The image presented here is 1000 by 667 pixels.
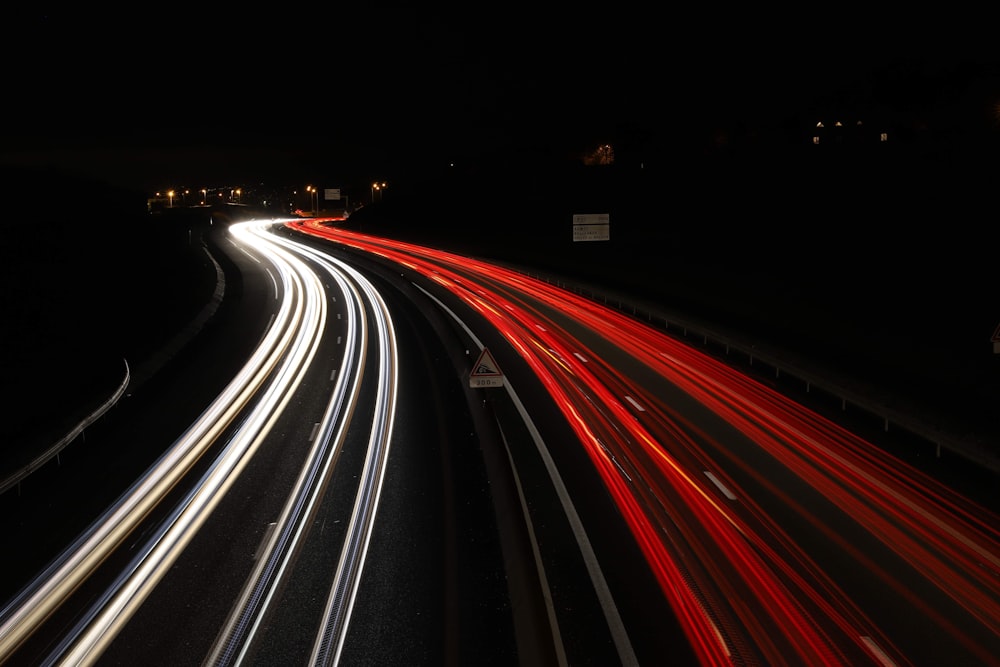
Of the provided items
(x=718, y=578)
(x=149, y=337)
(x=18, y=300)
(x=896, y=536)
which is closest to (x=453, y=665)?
(x=718, y=578)

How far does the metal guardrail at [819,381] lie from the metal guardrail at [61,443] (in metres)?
20.2

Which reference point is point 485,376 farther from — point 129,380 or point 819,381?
point 129,380

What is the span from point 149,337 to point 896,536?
94.6 feet

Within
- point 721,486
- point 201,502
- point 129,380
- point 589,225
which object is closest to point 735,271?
point 589,225

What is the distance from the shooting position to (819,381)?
814 inches

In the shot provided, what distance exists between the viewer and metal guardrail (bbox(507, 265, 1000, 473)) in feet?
49.6

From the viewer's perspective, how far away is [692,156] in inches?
2739

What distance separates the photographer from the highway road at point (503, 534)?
9.21 m

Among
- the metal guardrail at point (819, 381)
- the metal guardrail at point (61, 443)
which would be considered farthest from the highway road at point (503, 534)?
the metal guardrail at point (819, 381)

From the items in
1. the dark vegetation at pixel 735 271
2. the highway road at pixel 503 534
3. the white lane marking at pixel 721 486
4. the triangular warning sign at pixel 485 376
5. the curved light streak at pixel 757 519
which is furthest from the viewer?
the dark vegetation at pixel 735 271

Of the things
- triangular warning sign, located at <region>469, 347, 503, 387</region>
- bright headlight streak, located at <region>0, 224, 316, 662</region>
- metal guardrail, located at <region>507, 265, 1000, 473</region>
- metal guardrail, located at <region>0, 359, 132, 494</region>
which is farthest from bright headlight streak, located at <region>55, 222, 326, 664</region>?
metal guardrail, located at <region>507, 265, 1000, 473</region>

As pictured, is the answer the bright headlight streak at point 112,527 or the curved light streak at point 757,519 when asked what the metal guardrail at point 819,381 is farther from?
the bright headlight streak at point 112,527

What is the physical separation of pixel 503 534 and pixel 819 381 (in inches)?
499

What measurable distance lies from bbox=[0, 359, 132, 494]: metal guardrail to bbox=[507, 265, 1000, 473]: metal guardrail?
20.2 metres
